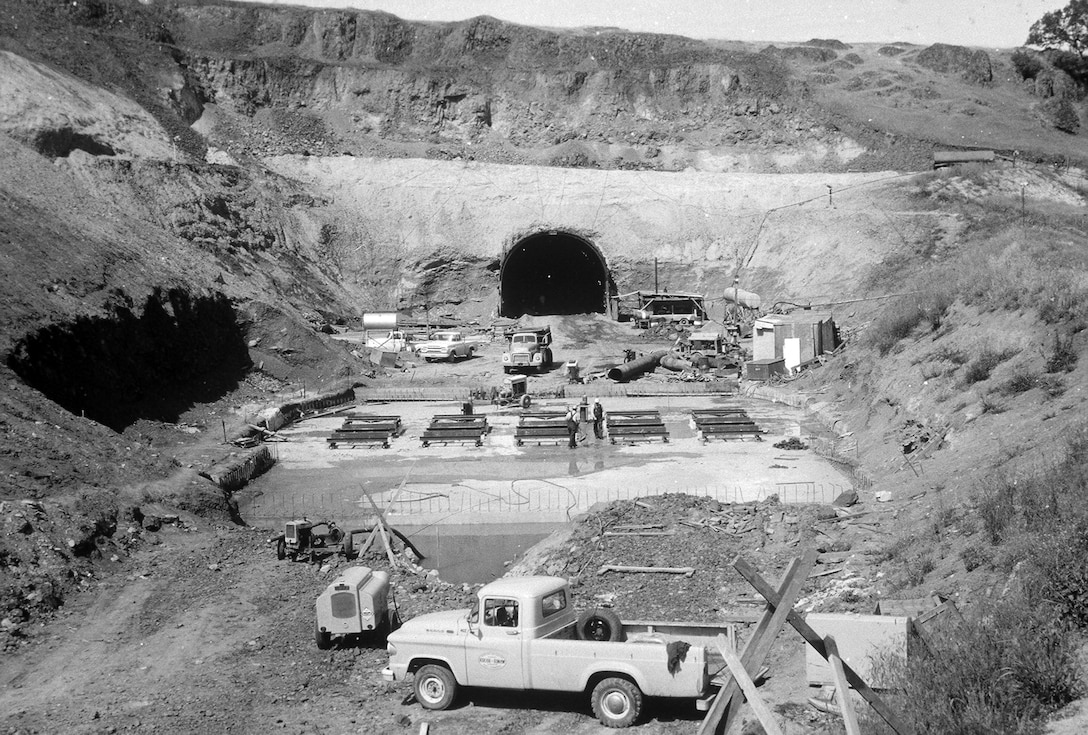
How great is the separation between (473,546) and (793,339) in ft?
73.1

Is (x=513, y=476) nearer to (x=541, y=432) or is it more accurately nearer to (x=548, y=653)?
(x=541, y=432)

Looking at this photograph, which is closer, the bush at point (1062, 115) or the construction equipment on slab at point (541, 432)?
the construction equipment on slab at point (541, 432)

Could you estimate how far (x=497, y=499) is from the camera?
72.0 ft

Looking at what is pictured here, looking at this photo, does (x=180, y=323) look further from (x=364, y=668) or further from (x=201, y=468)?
(x=364, y=668)

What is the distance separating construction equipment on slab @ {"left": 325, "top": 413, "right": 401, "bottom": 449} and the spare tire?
17.6 meters

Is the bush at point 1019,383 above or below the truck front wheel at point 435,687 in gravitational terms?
above

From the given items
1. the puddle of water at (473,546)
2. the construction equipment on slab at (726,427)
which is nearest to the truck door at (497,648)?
the puddle of water at (473,546)

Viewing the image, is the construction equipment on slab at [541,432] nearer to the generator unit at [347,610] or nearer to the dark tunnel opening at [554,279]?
the generator unit at [347,610]

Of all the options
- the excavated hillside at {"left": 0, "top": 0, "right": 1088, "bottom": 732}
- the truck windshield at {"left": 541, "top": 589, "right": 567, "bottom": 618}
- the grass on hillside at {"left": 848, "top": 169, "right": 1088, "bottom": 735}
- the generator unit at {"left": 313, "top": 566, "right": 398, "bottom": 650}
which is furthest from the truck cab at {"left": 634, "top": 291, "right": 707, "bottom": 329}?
the truck windshield at {"left": 541, "top": 589, "right": 567, "bottom": 618}

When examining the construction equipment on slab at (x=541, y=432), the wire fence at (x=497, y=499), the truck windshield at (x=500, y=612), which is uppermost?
the truck windshield at (x=500, y=612)

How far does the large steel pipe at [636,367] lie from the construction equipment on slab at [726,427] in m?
7.43

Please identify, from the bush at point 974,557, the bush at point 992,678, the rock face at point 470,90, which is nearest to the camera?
the bush at point 992,678

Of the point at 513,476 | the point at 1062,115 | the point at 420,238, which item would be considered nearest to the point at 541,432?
the point at 513,476

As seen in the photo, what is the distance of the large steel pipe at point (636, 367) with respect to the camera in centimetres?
3834
